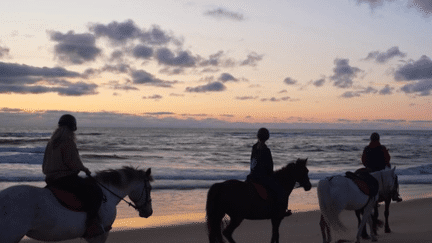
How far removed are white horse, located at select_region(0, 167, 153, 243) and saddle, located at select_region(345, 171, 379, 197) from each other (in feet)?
13.4

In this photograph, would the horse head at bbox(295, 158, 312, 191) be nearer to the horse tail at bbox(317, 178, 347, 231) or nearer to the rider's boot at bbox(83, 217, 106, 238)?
the horse tail at bbox(317, 178, 347, 231)

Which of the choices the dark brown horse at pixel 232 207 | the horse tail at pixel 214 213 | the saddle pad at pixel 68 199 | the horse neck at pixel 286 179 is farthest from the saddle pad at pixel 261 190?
the saddle pad at pixel 68 199

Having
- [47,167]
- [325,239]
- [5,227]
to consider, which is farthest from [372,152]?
[5,227]

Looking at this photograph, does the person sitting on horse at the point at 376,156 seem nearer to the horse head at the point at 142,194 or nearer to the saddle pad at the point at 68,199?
the horse head at the point at 142,194

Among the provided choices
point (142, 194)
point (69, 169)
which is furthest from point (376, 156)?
point (69, 169)

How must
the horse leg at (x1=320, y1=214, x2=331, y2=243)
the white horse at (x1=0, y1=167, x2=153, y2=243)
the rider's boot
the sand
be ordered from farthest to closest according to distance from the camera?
the sand
the horse leg at (x1=320, y1=214, x2=331, y2=243)
the rider's boot
the white horse at (x1=0, y1=167, x2=153, y2=243)

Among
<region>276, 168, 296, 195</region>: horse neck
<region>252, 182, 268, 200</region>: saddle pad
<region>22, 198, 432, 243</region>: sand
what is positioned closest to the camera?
<region>252, 182, 268, 200</region>: saddle pad

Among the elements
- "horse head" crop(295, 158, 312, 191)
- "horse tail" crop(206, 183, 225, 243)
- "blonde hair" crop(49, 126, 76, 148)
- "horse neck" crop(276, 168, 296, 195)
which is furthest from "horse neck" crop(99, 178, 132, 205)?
"horse head" crop(295, 158, 312, 191)

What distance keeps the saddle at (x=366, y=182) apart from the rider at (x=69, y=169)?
4.85 m

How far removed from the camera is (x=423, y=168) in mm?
24781

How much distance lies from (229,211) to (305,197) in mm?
8447

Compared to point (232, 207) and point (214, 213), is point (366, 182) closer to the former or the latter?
point (232, 207)

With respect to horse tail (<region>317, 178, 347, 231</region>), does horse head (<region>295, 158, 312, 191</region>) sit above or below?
above

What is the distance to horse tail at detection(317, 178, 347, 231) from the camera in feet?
24.6
